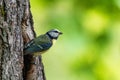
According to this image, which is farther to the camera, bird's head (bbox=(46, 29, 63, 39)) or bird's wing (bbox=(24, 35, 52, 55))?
bird's head (bbox=(46, 29, 63, 39))

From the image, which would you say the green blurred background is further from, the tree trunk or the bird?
the tree trunk

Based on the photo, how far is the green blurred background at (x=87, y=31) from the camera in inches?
235

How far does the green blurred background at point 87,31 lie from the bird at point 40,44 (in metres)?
0.07

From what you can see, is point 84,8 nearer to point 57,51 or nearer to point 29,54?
point 29,54

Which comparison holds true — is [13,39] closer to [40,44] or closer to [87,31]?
[40,44]

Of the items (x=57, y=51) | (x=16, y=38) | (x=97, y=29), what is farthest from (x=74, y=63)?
(x=57, y=51)

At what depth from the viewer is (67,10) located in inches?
236

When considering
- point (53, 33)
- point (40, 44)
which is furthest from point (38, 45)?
point (53, 33)

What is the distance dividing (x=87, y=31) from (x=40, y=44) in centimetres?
42

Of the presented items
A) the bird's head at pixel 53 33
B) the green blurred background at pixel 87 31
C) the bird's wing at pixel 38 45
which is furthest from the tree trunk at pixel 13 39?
the green blurred background at pixel 87 31

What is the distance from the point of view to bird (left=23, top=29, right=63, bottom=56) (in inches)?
224

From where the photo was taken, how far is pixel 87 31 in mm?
6000

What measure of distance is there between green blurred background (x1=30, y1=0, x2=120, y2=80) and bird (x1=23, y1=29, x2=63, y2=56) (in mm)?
67

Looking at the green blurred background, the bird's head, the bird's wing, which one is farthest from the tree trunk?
the green blurred background
